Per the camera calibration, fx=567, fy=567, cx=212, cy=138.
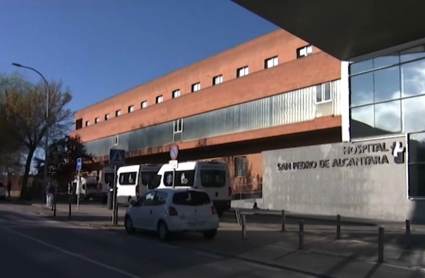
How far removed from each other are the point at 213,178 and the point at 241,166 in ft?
43.7

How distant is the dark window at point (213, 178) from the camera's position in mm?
24875

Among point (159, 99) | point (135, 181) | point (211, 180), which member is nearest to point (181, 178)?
point (211, 180)

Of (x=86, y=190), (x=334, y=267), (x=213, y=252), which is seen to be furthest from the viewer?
(x=86, y=190)

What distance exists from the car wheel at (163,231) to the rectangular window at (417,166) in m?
11.4

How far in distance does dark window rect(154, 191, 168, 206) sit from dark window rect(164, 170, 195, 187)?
7.79 metres

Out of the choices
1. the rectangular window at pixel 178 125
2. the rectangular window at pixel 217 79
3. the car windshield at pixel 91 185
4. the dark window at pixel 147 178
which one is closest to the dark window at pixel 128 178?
the dark window at pixel 147 178

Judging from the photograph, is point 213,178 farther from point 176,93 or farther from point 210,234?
point 176,93

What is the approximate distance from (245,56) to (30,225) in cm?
2315

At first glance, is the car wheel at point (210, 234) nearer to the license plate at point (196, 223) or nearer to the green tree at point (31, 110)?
the license plate at point (196, 223)

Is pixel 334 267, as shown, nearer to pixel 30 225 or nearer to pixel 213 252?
pixel 213 252

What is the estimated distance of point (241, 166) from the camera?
38344 millimetres

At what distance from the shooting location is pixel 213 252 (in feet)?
45.8

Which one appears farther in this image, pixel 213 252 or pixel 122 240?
pixel 122 240

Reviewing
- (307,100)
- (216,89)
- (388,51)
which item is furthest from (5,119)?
(388,51)
